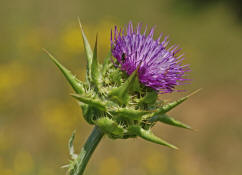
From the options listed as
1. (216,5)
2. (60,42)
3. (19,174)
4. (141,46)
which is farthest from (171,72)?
(216,5)

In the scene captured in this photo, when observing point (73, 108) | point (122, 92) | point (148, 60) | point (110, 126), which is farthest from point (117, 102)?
point (73, 108)

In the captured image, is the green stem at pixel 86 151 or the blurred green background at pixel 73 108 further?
the blurred green background at pixel 73 108

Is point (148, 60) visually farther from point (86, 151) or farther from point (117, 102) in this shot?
point (86, 151)

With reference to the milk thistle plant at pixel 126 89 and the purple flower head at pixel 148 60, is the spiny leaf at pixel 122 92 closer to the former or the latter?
the milk thistle plant at pixel 126 89

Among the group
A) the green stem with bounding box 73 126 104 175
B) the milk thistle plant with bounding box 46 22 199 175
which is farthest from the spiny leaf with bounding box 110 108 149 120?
the green stem with bounding box 73 126 104 175

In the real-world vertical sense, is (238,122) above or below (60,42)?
below

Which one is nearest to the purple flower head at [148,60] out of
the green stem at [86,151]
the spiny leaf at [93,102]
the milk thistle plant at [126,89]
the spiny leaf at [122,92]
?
the milk thistle plant at [126,89]

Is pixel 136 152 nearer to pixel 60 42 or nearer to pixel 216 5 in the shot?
pixel 60 42
